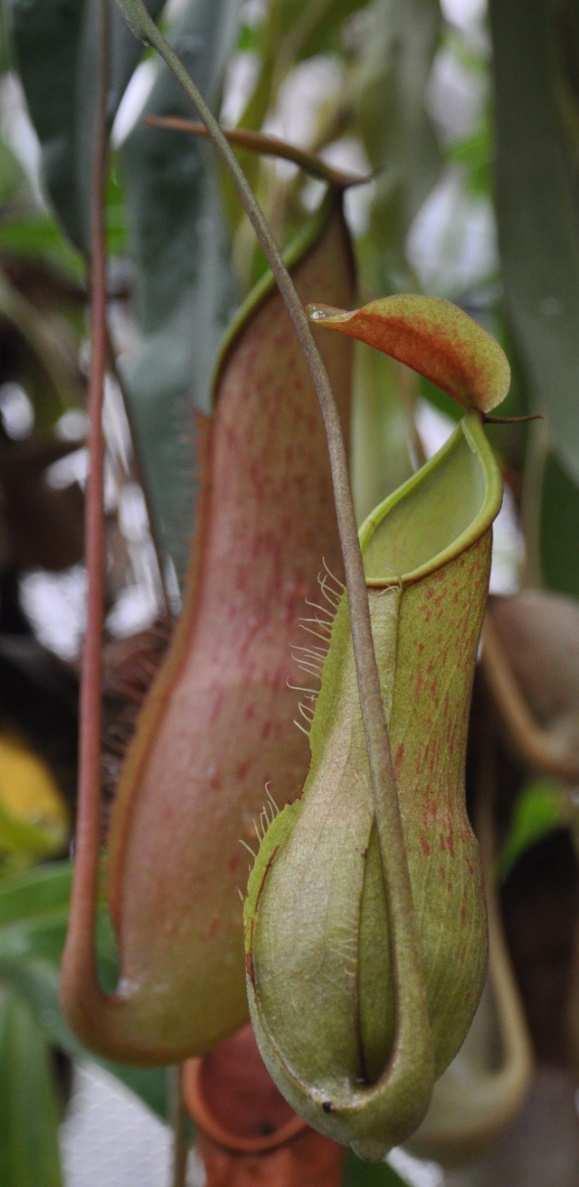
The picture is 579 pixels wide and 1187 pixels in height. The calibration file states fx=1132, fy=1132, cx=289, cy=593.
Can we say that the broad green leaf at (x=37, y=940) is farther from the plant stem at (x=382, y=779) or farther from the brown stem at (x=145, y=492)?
the plant stem at (x=382, y=779)

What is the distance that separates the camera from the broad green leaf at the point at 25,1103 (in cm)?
73

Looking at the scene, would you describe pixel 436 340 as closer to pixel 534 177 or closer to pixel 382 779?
pixel 382 779

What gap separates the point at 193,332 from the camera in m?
0.68

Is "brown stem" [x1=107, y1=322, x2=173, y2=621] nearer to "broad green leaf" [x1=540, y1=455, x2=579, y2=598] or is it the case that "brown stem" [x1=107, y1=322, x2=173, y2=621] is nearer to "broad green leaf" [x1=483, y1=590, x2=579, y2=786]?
"broad green leaf" [x1=483, y1=590, x2=579, y2=786]

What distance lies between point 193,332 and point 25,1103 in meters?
0.52

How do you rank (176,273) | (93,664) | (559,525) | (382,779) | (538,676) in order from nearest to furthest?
1. (382,779)
2. (93,664)
3. (176,273)
4. (538,676)
5. (559,525)

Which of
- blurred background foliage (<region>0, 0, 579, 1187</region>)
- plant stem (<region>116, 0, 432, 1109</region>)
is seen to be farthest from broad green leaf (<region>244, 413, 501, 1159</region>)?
blurred background foliage (<region>0, 0, 579, 1187</region>)

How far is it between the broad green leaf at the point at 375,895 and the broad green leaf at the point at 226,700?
13 centimetres

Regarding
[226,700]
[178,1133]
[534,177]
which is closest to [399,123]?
[534,177]

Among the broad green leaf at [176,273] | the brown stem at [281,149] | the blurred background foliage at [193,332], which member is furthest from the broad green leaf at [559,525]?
the brown stem at [281,149]

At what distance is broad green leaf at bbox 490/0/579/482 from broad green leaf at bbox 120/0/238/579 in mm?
201

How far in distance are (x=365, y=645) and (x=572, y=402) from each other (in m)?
0.45

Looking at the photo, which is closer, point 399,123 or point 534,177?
point 534,177

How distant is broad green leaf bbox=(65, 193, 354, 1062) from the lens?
1.41ft
